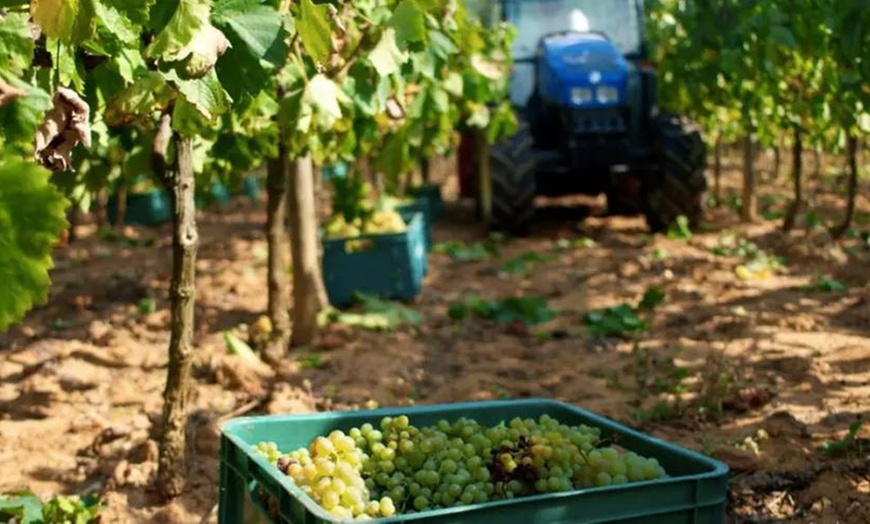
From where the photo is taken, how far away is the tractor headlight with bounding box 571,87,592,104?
988 cm

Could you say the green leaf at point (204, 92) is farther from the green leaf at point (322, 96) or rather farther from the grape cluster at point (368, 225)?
the grape cluster at point (368, 225)

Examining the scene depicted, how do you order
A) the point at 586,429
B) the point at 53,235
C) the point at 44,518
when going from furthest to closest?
the point at 44,518 → the point at 586,429 → the point at 53,235

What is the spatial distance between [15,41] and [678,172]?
8.84 meters

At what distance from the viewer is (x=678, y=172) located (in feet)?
33.2

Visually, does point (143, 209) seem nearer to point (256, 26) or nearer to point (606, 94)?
point (606, 94)

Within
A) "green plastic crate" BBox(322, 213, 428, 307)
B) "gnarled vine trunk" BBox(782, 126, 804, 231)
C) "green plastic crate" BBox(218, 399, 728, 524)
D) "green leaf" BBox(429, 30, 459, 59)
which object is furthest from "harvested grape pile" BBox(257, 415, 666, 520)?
"gnarled vine trunk" BBox(782, 126, 804, 231)

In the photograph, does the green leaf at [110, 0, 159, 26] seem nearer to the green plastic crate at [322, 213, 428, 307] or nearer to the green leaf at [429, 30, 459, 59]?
the green leaf at [429, 30, 459, 59]

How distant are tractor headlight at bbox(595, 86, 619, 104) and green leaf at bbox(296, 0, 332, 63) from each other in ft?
25.4

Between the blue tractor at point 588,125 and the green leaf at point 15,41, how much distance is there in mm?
8138

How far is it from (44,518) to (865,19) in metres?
3.17

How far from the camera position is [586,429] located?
2686 millimetres

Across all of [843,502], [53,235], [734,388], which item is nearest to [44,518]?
[53,235]

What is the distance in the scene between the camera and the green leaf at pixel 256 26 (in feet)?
7.45

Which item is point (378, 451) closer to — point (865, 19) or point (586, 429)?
point (586, 429)
